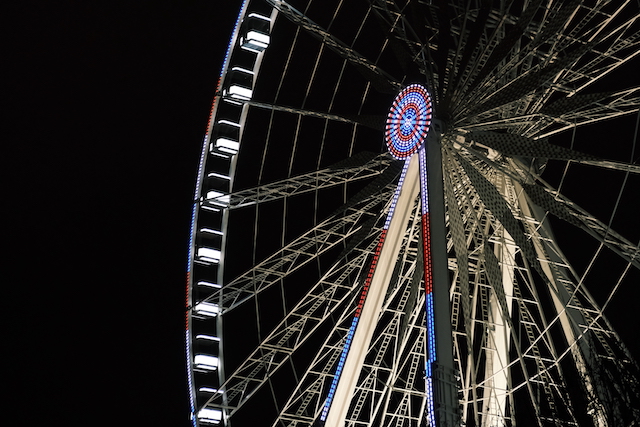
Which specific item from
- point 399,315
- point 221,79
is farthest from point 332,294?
point 221,79

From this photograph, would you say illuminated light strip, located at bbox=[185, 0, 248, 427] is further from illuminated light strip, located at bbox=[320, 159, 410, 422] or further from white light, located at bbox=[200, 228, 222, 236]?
illuminated light strip, located at bbox=[320, 159, 410, 422]

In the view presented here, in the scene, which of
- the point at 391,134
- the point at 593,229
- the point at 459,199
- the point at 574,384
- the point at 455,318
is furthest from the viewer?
the point at 455,318

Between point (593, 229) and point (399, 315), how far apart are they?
4.36 m

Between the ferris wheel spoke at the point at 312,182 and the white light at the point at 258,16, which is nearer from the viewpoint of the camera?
the ferris wheel spoke at the point at 312,182

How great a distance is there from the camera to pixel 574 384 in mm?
14812

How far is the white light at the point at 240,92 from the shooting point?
21203mm

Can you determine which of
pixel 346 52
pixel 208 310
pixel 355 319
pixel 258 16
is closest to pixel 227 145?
pixel 258 16

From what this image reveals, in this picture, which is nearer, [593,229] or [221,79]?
[593,229]

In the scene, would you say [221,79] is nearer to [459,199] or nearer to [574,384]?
[459,199]

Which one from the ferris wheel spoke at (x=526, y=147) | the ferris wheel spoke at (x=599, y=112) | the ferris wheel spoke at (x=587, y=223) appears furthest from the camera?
the ferris wheel spoke at (x=599, y=112)

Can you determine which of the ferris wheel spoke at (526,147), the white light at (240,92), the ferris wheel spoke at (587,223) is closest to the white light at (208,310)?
the white light at (240,92)

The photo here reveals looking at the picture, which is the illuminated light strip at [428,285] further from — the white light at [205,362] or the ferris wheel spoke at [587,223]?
the white light at [205,362]

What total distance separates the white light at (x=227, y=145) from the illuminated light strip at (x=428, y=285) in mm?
6126

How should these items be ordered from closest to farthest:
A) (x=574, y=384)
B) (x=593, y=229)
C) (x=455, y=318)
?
(x=574, y=384)
(x=593, y=229)
(x=455, y=318)
